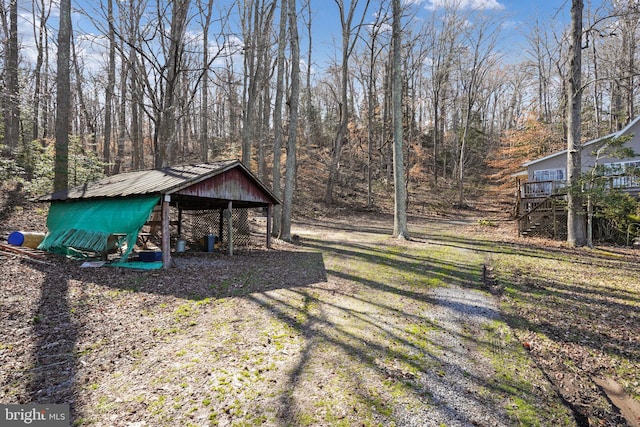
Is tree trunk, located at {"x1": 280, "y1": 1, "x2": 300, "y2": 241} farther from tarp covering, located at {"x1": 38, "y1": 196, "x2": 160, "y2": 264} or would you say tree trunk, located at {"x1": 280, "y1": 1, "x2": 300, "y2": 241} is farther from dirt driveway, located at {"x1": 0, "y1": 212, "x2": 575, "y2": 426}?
dirt driveway, located at {"x1": 0, "y1": 212, "x2": 575, "y2": 426}

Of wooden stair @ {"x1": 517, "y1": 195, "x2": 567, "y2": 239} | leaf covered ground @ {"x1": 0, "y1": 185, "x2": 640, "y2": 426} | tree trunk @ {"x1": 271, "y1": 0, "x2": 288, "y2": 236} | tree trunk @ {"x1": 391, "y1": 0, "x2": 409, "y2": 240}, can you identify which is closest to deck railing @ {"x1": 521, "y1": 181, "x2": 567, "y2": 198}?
wooden stair @ {"x1": 517, "y1": 195, "x2": 567, "y2": 239}

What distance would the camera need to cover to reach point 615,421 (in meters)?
3.23

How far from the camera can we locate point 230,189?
435 inches

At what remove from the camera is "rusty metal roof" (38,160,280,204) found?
29.6 feet

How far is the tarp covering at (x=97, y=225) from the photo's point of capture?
872 cm

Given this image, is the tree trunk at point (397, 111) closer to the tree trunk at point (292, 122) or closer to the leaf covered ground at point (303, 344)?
the tree trunk at point (292, 122)

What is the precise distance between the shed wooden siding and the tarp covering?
49.3 inches

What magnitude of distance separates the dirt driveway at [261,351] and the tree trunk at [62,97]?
573 centimetres

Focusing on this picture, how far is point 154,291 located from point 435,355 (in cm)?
555

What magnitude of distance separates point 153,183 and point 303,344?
7408mm

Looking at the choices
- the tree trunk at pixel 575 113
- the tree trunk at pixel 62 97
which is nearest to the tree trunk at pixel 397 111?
the tree trunk at pixel 575 113

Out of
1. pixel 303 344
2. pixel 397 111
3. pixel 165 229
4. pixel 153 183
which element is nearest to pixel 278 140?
pixel 397 111

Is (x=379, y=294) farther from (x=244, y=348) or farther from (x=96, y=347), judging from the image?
(x=96, y=347)

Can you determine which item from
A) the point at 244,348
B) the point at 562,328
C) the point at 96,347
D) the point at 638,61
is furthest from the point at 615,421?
the point at 638,61
